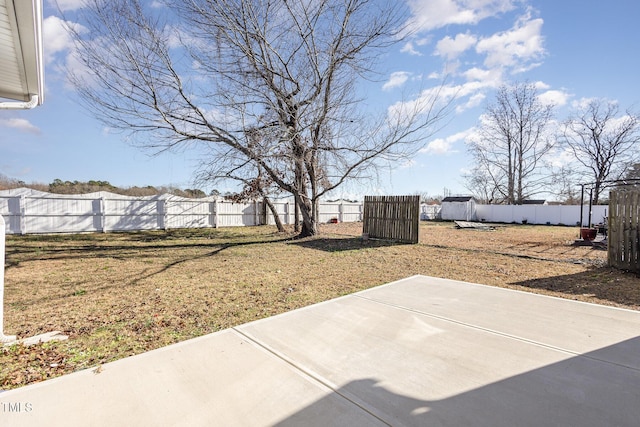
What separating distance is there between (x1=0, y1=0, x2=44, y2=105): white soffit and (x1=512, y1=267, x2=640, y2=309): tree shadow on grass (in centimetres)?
650

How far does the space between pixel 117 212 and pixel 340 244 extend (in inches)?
421

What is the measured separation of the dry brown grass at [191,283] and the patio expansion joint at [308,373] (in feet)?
2.23

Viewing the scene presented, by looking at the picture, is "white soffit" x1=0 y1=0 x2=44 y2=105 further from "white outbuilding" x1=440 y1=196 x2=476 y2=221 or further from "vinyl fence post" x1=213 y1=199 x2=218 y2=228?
"white outbuilding" x1=440 y1=196 x2=476 y2=221

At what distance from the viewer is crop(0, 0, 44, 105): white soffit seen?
228 cm

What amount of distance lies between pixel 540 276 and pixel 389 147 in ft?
16.9

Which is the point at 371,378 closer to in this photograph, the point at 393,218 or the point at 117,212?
the point at 393,218

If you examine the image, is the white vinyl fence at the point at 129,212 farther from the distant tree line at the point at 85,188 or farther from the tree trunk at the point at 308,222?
the tree trunk at the point at 308,222

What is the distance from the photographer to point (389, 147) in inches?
361

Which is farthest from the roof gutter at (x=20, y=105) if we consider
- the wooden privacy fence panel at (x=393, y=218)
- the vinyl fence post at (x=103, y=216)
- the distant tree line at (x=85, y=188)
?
the distant tree line at (x=85, y=188)

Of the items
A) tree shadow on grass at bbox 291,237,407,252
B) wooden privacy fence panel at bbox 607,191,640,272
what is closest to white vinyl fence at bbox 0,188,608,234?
tree shadow on grass at bbox 291,237,407,252

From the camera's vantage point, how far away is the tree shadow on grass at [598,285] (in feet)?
13.8

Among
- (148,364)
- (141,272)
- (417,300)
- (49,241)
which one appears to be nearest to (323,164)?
(141,272)

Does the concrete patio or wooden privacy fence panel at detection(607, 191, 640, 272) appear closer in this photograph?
the concrete patio

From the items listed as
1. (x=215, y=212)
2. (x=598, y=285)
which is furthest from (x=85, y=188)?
(x=598, y=285)
